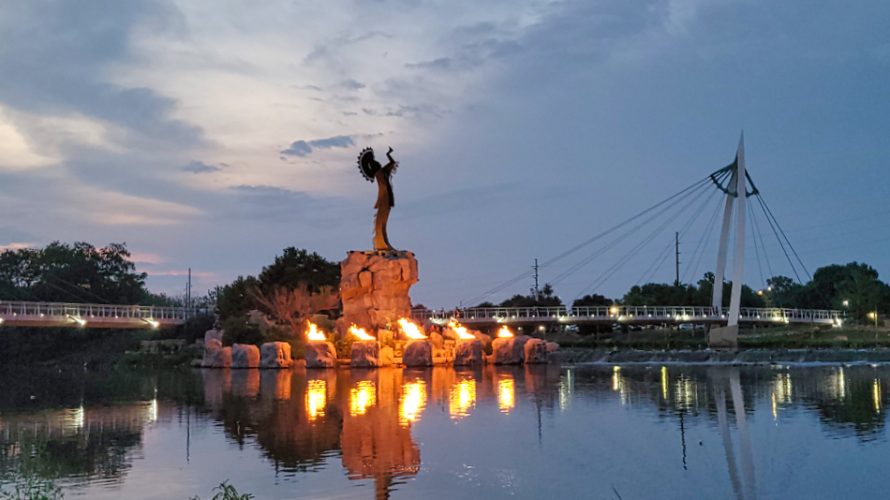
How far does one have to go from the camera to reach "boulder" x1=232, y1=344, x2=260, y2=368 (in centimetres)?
5119

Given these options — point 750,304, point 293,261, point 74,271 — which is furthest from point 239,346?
point 750,304

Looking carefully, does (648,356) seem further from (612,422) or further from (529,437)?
(529,437)

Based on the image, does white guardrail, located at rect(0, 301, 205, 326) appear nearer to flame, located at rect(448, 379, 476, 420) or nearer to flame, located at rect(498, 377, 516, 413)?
flame, located at rect(448, 379, 476, 420)

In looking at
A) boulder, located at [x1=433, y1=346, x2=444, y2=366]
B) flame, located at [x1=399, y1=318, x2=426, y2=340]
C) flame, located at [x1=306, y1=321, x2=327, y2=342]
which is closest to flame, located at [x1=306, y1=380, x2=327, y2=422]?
boulder, located at [x1=433, y1=346, x2=444, y2=366]

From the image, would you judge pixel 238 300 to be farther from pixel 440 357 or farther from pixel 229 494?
pixel 229 494

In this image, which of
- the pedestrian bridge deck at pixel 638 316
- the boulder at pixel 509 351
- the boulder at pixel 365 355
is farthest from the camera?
the pedestrian bridge deck at pixel 638 316

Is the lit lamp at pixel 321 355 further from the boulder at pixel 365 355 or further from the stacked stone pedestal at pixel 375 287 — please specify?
the stacked stone pedestal at pixel 375 287

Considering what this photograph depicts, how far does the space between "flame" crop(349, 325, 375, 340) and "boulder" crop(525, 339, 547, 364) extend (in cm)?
951

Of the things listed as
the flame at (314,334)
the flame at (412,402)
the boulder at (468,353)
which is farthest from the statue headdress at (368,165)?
the flame at (412,402)

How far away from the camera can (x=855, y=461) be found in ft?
51.1

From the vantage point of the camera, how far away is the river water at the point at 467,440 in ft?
46.0

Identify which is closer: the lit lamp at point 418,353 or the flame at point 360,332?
the lit lamp at point 418,353

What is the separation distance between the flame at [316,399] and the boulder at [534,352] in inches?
638

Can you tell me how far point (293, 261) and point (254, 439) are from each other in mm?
54510
